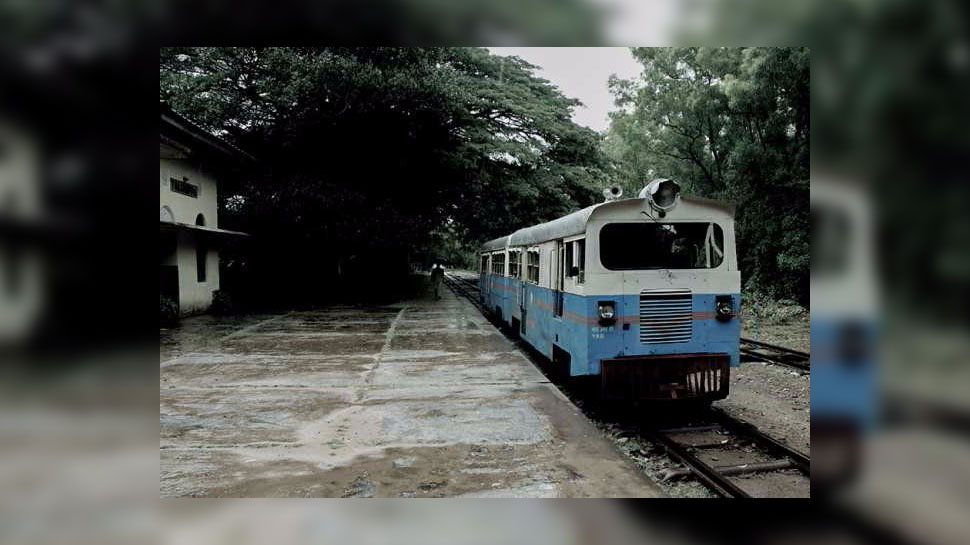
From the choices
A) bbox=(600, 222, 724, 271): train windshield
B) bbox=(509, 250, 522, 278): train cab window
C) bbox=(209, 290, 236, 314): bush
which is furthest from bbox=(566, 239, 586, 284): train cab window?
bbox=(209, 290, 236, 314): bush

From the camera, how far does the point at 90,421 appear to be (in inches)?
127

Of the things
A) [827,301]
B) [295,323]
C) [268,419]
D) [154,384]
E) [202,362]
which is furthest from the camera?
[295,323]

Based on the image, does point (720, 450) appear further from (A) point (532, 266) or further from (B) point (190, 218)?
(B) point (190, 218)

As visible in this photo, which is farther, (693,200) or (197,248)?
(197,248)

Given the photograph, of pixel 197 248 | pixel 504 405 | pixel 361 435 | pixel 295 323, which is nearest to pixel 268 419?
pixel 361 435

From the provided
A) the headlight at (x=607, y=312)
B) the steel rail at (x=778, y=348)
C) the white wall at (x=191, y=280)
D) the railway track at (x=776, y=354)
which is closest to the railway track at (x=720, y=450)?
the headlight at (x=607, y=312)

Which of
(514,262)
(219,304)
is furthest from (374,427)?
(219,304)

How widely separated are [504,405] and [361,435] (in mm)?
1989

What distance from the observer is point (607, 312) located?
22.2ft

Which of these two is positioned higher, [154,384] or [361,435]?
[154,384]

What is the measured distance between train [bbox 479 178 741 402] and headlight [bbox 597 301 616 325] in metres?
0.01

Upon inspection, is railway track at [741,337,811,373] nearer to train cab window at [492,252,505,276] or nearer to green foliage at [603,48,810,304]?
green foliage at [603,48,810,304]

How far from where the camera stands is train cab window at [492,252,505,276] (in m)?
15.2

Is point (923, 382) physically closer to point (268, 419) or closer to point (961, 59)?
point (961, 59)
